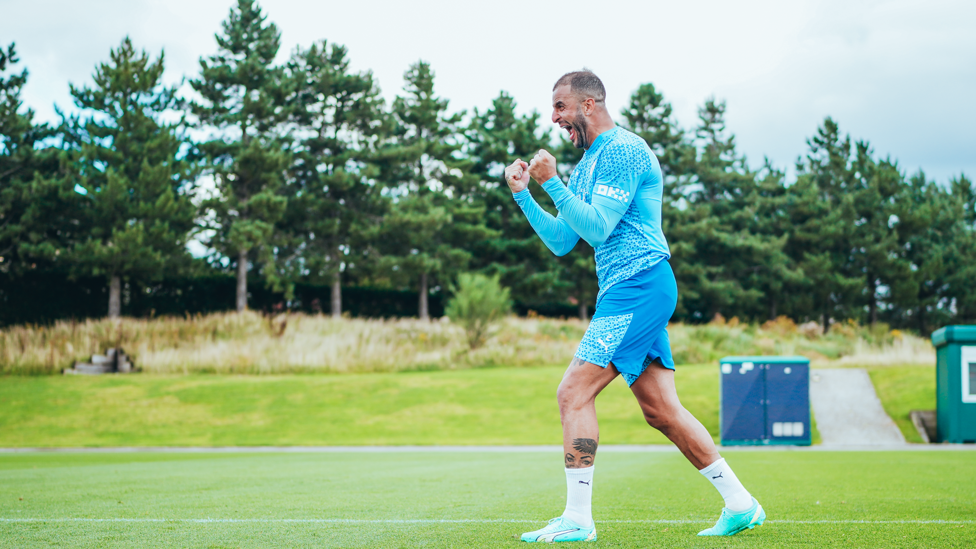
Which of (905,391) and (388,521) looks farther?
(905,391)

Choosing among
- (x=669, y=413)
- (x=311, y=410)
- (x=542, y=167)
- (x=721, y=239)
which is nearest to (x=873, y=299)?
(x=721, y=239)

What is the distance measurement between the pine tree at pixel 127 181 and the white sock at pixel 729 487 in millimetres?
22080

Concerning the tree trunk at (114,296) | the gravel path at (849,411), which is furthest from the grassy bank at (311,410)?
the tree trunk at (114,296)

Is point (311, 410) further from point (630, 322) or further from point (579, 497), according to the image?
point (630, 322)

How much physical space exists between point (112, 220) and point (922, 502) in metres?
24.4

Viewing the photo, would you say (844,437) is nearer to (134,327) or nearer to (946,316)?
(134,327)

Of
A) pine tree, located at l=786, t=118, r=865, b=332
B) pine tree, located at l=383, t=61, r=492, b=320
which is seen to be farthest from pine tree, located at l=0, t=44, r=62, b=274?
pine tree, located at l=786, t=118, r=865, b=332

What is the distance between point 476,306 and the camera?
20250 millimetres

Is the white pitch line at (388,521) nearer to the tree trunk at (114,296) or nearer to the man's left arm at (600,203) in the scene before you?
the man's left arm at (600,203)

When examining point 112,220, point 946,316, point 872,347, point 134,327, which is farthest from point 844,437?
point 946,316

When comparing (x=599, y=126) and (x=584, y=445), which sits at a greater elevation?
(x=599, y=126)

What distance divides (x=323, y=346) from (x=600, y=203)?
18.2 metres

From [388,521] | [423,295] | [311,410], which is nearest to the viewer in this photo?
[388,521]

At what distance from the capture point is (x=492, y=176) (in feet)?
116
